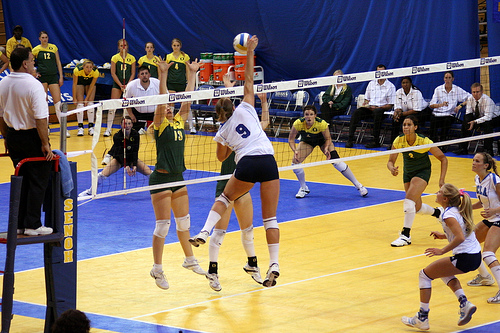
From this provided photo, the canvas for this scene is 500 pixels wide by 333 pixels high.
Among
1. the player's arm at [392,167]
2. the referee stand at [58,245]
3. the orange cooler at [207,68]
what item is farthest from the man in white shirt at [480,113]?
the referee stand at [58,245]

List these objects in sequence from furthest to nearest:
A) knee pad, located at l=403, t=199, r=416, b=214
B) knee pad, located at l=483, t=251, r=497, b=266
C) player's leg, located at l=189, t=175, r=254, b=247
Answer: knee pad, located at l=403, t=199, r=416, b=214 < knee pad, located at l=483, t=251, r=497, b=266 < player's leg, located at l=189, t=175, r=254, b=247

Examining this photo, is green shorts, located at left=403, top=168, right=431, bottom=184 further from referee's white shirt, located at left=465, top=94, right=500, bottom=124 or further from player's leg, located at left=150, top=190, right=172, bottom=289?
referee's white shirt, located at left=465, top=94, right=500, bottom=124

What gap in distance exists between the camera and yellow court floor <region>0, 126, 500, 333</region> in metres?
7.88

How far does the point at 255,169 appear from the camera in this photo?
26.5ft

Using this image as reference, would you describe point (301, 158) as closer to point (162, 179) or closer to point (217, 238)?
point (217, 238)

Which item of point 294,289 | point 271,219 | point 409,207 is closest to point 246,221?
point 271,219

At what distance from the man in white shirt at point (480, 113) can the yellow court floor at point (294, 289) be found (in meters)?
5.49

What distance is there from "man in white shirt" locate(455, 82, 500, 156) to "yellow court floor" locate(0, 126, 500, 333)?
5.49 metres

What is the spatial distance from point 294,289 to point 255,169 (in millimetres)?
1683

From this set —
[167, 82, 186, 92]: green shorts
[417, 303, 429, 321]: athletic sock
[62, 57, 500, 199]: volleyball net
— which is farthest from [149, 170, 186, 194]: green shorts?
[167, 82, 186, 92]: green shorts

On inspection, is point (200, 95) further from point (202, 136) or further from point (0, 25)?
point (0, 25)

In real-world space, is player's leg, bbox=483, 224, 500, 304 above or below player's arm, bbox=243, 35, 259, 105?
below

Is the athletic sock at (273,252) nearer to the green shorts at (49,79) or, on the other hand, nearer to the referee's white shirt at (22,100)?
the referee's white shirt at (22,100)

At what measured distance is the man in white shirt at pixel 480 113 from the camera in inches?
663
